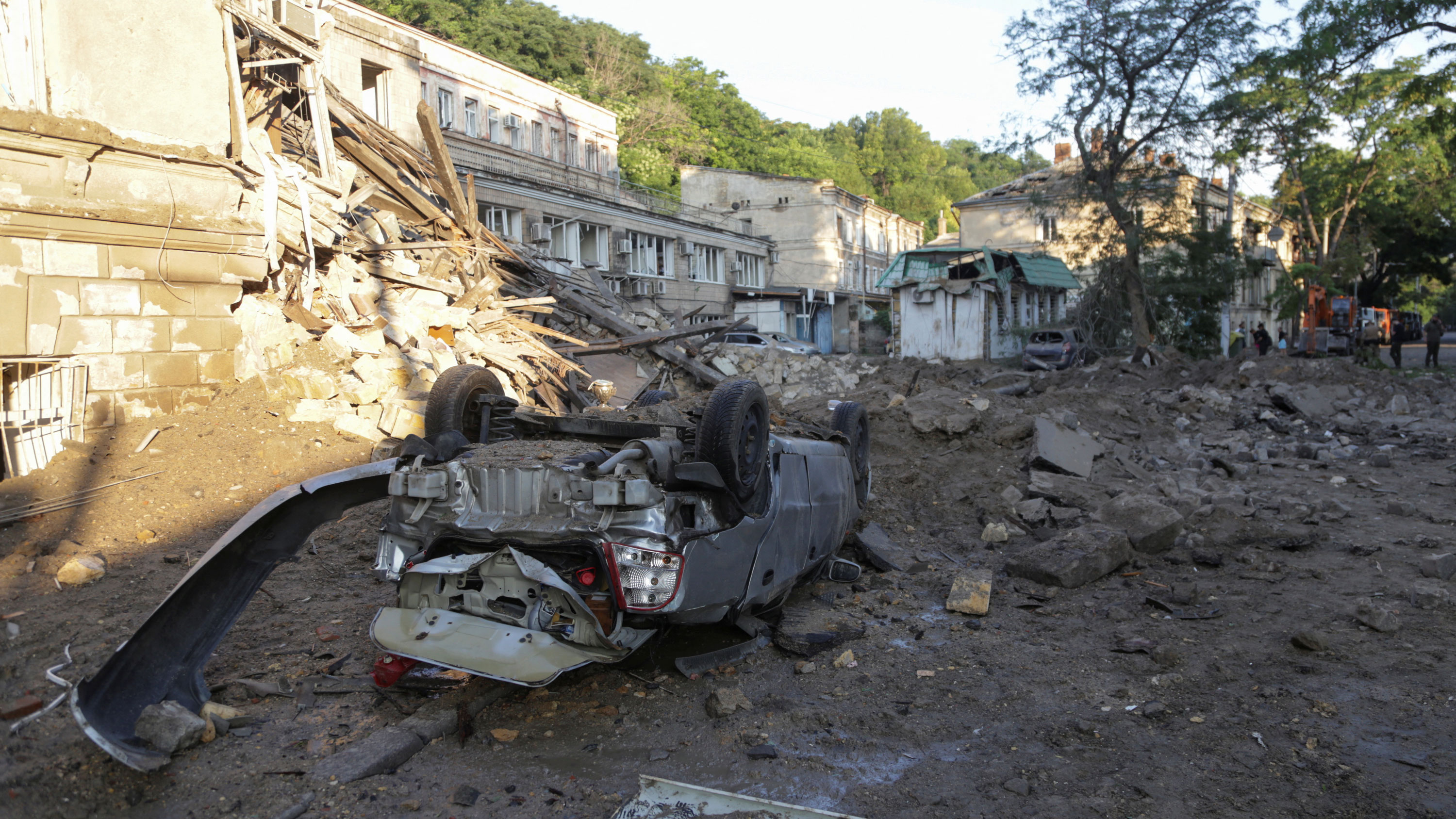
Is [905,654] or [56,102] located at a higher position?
[56,102]

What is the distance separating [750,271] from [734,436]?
3622 cm

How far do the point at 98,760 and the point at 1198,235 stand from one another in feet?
96.5

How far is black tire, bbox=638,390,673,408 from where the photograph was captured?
6.79 m

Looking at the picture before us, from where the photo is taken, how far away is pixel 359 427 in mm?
9094

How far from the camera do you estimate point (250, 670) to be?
476 cm

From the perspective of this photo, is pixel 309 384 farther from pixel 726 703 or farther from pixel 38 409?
pixel 726 703

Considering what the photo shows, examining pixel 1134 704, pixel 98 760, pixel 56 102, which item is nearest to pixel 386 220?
pixel 56 102

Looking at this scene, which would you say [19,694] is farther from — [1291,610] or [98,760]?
[1291,610]

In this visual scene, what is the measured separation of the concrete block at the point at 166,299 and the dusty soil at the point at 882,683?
3.22 feet

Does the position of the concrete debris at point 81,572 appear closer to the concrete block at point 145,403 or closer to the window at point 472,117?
the concrete block at point 145,403

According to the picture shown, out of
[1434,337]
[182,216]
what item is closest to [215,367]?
[182,216]

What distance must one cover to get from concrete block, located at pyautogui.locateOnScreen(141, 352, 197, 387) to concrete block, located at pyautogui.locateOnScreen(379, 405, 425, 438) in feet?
6.08

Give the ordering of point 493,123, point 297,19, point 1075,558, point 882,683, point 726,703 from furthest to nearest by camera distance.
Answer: point 493,123 < point 297,19 < point 1075,558 < point 882,683 < point 726,703

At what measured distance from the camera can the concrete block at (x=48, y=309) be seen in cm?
749
